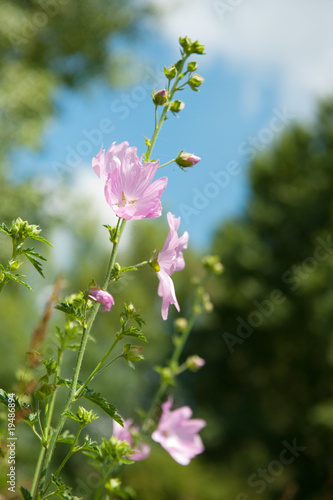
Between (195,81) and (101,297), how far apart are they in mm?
540

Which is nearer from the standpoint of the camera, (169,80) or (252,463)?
(169,80)

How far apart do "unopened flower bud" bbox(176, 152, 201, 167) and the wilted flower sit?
13 centimetres

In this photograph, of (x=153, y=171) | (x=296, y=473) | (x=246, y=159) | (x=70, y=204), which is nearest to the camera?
(x=153, y=171)

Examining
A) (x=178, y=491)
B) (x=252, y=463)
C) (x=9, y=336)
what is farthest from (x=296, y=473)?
(x=9, y=336)

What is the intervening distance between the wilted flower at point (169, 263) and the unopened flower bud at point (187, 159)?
0.44ft

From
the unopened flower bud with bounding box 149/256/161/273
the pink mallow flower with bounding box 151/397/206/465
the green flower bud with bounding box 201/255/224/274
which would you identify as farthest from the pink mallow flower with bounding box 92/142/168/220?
the green flower bud with bounding box 201/255/224/274

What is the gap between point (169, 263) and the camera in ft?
3.32

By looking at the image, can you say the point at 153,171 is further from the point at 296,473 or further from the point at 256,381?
the point at 256,381

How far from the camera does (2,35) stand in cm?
872

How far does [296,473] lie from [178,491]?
3.17 metres

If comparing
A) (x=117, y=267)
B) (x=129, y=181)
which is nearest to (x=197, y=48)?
(x=129, y=181)

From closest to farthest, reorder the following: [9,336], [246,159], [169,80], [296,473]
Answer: [169,80], [9,336], [296,473], [246,159]

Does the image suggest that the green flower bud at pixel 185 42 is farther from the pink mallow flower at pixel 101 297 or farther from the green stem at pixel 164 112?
the pink mallow flower at pixel 101 297

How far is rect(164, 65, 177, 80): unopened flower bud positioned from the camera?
1.09 m
